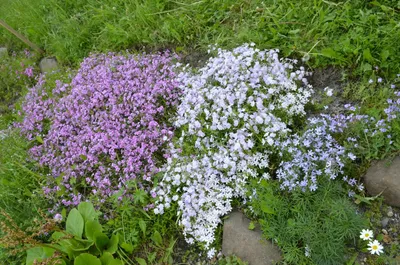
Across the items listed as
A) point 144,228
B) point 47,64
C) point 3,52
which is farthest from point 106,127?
point 3,52

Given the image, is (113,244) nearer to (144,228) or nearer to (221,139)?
(144,228)

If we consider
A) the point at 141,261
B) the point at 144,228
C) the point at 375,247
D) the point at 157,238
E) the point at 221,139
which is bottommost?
the point at 141,261

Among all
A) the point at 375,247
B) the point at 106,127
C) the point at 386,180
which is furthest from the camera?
the point at 106,127

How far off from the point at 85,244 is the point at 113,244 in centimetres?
27

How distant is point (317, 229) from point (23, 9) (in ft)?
A: 21.2

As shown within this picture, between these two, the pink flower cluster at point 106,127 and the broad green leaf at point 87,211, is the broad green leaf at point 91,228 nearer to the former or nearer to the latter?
the broad green leaf at point 87,211

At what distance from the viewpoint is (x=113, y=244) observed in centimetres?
356

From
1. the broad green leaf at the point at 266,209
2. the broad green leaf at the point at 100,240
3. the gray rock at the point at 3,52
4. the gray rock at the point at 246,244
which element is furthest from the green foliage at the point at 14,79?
the broad green leaf at the point at 266,209

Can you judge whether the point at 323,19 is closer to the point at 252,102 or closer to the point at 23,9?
the point at 252,102

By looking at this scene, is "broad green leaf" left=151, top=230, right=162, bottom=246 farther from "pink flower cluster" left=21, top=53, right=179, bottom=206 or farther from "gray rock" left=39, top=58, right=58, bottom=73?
"gray rock" left=39, top=58, right=58, bottom=73

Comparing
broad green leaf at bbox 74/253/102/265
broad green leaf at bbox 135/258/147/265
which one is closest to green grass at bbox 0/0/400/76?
broad green leaf at bbox 135/258/147/265

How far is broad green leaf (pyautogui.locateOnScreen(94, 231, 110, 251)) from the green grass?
105 inches

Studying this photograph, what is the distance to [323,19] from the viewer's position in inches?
163

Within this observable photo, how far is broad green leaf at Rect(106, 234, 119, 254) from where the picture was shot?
3518 millimetres
